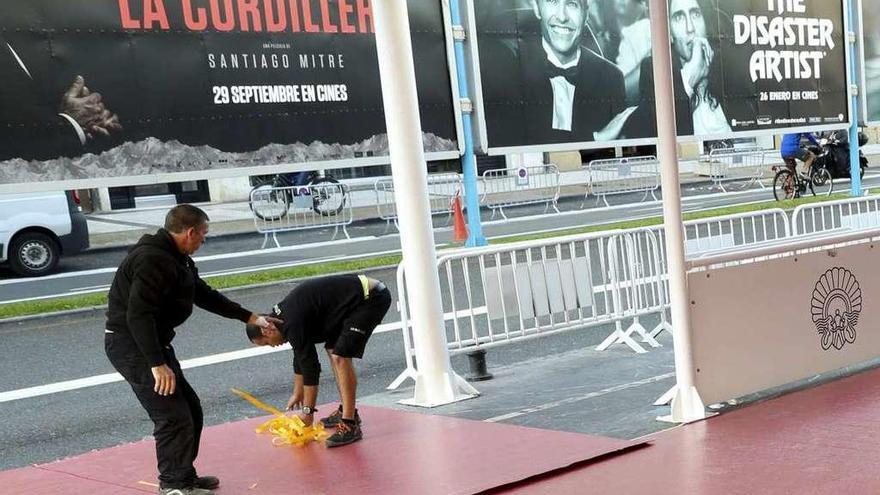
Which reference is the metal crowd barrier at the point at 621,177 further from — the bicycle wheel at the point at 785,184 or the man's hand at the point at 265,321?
the man's hand at the point at 265,321

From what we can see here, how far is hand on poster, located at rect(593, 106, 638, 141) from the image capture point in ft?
55.1

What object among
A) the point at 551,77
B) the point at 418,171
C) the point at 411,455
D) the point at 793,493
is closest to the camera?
the point at 793,493

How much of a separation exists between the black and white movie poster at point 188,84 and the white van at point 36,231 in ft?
26.4

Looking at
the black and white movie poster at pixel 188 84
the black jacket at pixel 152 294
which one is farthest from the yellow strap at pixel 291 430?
the black and white movie poster at pixel 188 84

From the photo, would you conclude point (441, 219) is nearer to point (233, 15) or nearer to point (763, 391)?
point (233, 15)

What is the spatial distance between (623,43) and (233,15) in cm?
677

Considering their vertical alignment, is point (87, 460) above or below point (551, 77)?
below

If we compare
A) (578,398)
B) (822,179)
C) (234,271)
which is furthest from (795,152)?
(578,398)

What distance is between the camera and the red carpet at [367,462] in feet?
20.9

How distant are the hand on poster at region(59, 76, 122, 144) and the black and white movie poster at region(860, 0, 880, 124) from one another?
15.2 meters

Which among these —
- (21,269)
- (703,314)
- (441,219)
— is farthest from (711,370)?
(441,219)

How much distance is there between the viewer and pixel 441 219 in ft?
89.9

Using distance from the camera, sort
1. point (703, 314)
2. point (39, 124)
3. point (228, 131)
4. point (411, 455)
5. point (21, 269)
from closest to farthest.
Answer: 1. point (411, 455)
2. point (703, 314)
3. point (39, 124)
4. point (228, 131)
5. point (21, 269)

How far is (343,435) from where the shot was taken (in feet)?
24.3
